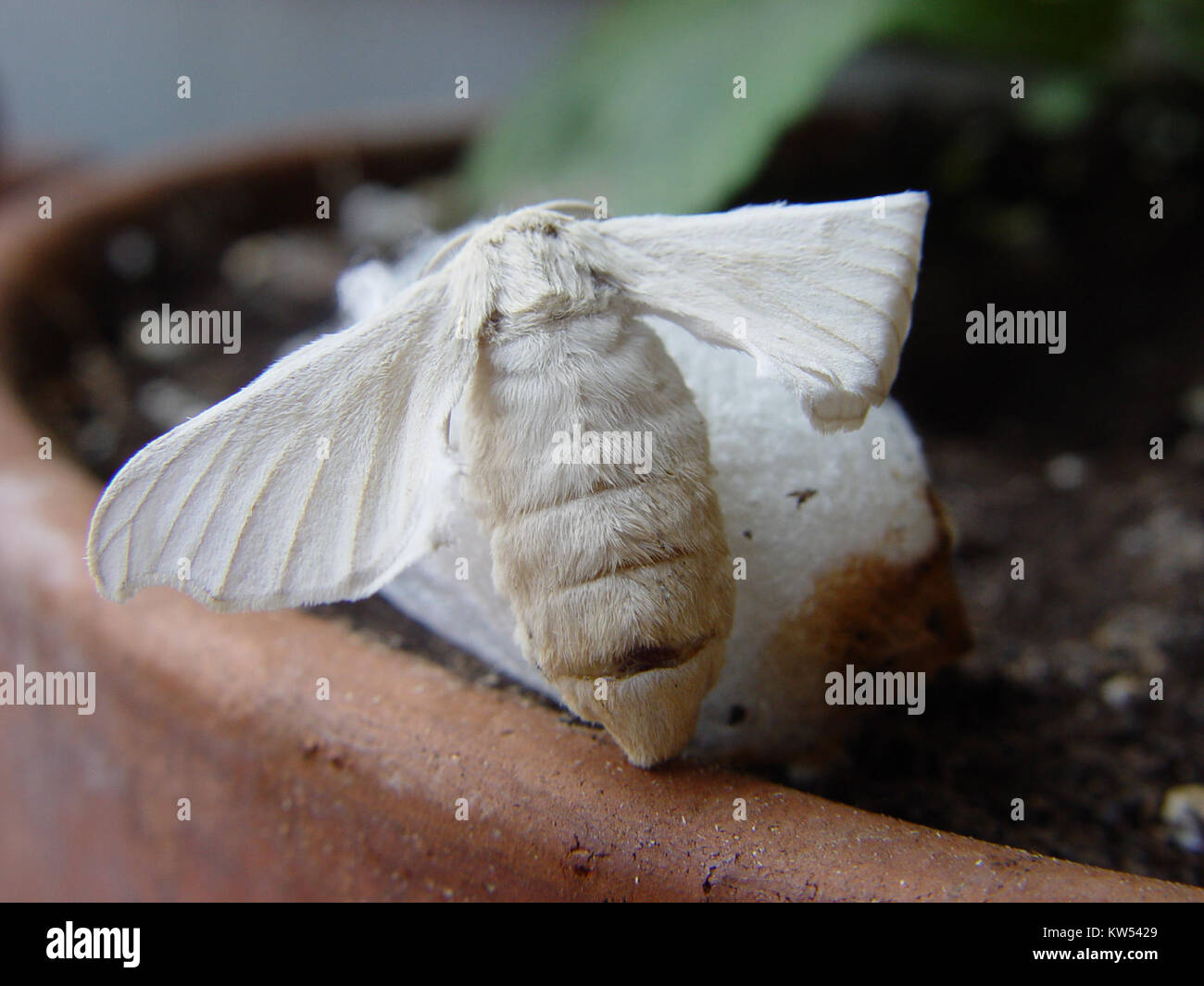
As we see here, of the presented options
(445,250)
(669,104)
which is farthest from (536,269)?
(669,104)

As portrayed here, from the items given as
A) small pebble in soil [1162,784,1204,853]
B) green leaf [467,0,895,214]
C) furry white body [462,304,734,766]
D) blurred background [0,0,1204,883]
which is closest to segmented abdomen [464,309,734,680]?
furry white body [462,304,734,766]

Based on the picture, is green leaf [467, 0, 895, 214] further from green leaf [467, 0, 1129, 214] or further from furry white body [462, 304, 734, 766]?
furry white body [462, 304, 734, 766]

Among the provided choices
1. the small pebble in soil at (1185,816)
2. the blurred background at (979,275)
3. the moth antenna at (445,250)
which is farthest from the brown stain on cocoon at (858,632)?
the moth antenna at (445,250)

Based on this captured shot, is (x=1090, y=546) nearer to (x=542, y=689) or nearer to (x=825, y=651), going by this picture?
(x=825, y=651)

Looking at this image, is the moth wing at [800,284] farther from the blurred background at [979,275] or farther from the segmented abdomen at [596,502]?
the blurred background at [979,275]

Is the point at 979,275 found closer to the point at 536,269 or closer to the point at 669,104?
the point at 669,104
